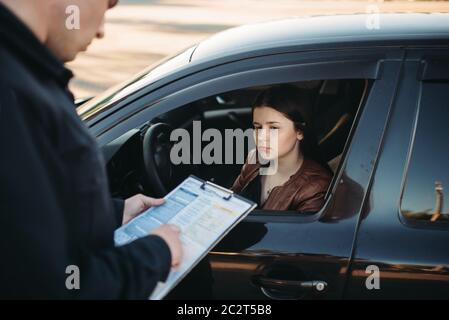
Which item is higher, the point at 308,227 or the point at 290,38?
the point at 290,38

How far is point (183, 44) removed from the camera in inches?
357

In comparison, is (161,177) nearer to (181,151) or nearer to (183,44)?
(181,151)

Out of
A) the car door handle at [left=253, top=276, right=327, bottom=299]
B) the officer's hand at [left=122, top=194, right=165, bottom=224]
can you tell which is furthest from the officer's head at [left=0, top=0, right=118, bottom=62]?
the car door handle at [left=253, top=276, right=327, bottom=299]

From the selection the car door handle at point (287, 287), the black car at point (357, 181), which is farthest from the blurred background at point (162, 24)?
the car door handle at point (287, 287)

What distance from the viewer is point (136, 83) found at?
7.39 ft

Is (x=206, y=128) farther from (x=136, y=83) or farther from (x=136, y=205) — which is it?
(x=136, y=205)

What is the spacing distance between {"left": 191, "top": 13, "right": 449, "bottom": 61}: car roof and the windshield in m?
0.08

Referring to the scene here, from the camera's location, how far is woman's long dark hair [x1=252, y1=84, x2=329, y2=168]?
2.42m

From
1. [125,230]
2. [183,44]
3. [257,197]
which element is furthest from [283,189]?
[183,44]

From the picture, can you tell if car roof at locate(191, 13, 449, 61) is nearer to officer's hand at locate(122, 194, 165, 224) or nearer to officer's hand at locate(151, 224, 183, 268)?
officer's hand at locate(122, 194, 165, 224)

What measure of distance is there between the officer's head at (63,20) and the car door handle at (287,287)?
94 centimetres

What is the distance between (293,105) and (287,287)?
905 millimetres

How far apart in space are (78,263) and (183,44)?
816 cm

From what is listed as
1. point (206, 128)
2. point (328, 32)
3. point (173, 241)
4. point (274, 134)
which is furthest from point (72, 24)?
point (206, 128)
